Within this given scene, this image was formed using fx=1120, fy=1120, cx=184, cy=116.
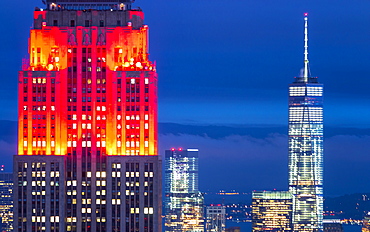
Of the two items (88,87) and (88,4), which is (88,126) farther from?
(88,4)

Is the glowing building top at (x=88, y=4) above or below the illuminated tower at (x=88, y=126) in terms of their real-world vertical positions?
above

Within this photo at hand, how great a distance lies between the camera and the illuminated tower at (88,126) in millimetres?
129875

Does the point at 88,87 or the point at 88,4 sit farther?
the point at 88,4

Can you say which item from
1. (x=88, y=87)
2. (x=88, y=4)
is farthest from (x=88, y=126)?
(x=88, y=4)

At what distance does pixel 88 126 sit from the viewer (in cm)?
13200

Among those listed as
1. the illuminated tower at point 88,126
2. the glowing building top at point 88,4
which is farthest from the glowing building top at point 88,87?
the glowing building top at point 88,4

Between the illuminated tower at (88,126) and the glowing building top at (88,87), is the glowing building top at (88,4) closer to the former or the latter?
the illuminated tower at (88,126)

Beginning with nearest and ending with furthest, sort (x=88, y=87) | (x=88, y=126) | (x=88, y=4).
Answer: (x=88, y=126), (x=88, y=87), (x=88, y=4)

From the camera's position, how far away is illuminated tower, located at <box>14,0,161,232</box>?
129875 millimetres

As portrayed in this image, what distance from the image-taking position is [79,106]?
433ft

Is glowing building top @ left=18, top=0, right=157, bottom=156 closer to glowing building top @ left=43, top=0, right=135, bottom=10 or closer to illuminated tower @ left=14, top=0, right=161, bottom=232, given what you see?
illuminated tower @ left=14, top=0, right=161, bottom=232

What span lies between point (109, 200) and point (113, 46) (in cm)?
1822

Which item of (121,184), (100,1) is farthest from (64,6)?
(121,184)

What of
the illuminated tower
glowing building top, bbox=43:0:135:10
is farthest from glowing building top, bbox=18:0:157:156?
glowing building top, bbox=43:0:135:10
